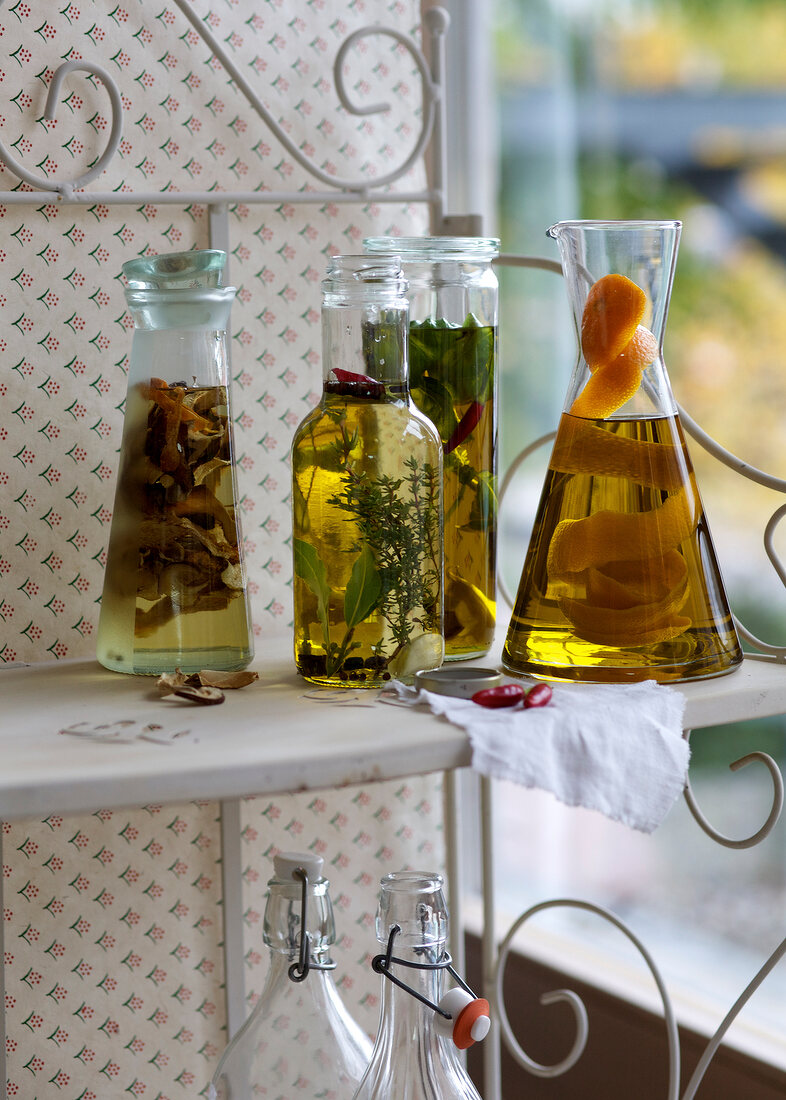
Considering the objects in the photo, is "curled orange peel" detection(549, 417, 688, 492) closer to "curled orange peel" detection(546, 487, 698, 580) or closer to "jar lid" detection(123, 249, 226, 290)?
"curled orange peel" detection(546, 487, 698, 580)

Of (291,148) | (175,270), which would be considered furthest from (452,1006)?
(291,148)

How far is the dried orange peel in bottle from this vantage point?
1.88 feet

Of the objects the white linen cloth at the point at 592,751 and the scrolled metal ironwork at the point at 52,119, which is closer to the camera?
the white linen cloth at the point at 592,751

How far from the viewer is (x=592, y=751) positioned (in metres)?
0.49

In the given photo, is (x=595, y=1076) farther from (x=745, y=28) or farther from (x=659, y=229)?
(x=745, y=28)

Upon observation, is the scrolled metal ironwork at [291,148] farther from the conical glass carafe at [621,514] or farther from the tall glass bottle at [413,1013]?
the tall glass bottle at [413,1013]

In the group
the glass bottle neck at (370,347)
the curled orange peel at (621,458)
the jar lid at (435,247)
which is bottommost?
the curled orange peel at (621,458)

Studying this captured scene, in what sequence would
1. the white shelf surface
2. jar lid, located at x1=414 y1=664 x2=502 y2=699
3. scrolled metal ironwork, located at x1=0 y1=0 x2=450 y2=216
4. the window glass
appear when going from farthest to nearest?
the window glass, scrolled metal ironwork, located at x1=0 y1=0 x2=450 y2=216, jar lid, located at x1=414 y1=664 x2=502 y2=699, the white shelf surface

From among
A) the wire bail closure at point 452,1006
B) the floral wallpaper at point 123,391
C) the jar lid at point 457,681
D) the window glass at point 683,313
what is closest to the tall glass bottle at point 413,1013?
the wire bail closure at point 452,1006

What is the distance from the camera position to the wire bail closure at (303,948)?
1.97ft

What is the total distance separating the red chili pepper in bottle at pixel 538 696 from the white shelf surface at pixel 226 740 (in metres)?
0.04

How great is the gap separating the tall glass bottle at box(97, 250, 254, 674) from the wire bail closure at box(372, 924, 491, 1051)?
0.56ft

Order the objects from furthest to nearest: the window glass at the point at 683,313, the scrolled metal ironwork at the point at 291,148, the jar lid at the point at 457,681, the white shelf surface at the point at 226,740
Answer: the window glass at the point at 683,313 < the scrolled metal ironwork at the point at 291,148 < the jar lid at the point at 457,681 < the white shelf surface at the point at 226,740

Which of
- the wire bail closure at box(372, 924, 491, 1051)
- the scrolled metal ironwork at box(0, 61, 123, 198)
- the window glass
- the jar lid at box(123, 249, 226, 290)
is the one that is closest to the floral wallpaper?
the scrolled metal ironwork at box(0, 61, 123, 198)
